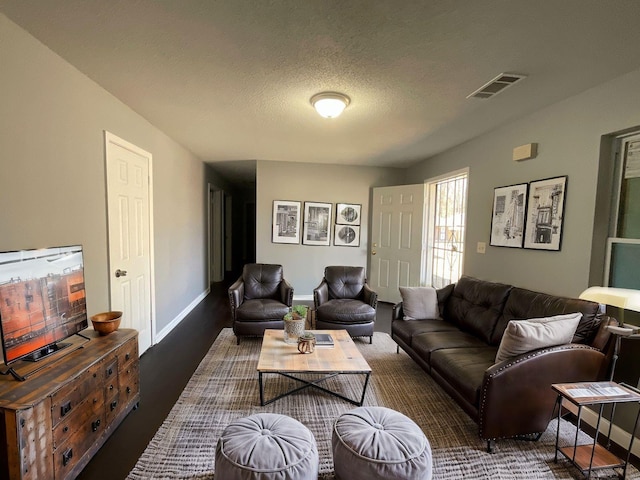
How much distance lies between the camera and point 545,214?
2660mm

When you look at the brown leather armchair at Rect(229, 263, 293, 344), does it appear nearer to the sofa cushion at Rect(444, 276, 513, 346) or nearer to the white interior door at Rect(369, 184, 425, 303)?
the sofa cushion at Rect(444, 276, 513, 346)

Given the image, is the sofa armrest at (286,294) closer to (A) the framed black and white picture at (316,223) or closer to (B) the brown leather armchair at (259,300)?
(B) the brown leather armchair at (259,300)

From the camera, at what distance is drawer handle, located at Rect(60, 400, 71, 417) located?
1470 millimetres

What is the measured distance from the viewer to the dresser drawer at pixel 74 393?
1436 mm

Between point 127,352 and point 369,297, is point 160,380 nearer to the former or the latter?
point 127,352

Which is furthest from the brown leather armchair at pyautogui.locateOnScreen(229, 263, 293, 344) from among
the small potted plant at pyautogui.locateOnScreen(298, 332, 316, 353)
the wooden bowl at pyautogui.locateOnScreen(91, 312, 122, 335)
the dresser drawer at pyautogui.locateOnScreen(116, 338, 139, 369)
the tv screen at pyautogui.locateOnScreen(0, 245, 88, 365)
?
the tv screen at pyautogui.locateOnScreen(0, 245, 88, 365)

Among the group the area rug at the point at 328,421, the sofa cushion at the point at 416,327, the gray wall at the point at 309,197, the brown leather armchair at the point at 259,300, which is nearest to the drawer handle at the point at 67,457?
the area rug at the point at 328,421

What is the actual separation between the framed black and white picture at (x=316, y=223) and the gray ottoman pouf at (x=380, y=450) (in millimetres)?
3861

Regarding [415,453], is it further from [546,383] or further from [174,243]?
[174,243]

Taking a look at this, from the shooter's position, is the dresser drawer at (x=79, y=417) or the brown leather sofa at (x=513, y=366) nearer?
the dresser drawer at (x=79, y=417)

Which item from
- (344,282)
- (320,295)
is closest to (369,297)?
(344,282)

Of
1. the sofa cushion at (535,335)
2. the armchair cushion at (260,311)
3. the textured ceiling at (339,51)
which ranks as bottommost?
the armchair cushion at (260,311)

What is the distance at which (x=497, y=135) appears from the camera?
3.25m

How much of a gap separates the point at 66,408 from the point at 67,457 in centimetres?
25
